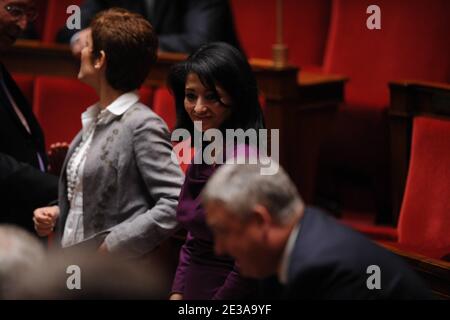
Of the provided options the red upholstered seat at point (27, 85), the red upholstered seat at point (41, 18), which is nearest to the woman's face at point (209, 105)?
the red upholstered seat at point (27, 85)

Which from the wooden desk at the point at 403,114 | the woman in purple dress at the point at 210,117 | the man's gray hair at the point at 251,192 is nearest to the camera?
the man's gray hair at the point at 251,192

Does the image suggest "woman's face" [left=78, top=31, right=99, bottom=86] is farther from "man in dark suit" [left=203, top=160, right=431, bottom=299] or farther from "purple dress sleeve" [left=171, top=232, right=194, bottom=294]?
"man in dark suit" [left=203, top=160, right=431, bottom=299]

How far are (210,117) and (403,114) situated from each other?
996 mm

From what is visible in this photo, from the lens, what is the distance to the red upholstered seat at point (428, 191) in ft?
7.55

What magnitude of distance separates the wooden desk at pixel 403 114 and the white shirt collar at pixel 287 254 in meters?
1.30

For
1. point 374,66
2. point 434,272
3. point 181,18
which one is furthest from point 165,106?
point 374,66

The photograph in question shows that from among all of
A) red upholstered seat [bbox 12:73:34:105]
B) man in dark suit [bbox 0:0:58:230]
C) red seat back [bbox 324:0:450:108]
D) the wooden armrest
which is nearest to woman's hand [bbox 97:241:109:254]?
man in dark suit [bbox 0:0:58:230]

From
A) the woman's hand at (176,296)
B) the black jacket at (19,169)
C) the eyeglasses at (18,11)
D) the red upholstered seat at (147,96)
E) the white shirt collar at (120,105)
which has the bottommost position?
the woman's hand at (176,296)

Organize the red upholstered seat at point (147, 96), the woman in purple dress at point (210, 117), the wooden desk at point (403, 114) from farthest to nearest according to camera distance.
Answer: the red upholstered seat at point (147, 96)
the wooden desk at point (403, 114)
the woman in purple dress at point (210, 117)

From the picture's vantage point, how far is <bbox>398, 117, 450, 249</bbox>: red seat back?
2.30m

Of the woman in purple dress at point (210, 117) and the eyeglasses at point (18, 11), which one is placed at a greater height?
the eyeglasses at point (18, 11)

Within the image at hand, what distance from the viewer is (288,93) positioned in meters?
2.90

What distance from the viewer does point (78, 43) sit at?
2828 millimetres

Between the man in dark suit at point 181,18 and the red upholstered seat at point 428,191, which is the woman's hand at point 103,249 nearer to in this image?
the red upholstered seat at point 428,191
